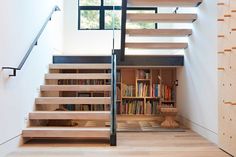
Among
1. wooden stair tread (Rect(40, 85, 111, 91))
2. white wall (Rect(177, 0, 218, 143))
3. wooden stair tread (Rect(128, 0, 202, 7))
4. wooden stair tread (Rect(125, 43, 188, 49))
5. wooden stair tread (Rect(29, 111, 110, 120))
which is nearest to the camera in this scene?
white wall (Rect(177, 0, 218, 143))

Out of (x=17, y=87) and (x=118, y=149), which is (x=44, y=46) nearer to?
(x=17, y=87)

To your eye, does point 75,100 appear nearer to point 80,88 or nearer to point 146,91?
point 80,88

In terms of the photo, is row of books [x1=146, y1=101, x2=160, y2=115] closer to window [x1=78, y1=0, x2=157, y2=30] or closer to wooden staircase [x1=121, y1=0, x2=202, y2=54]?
wooden staircase [x1=121, y1=0, x2=202, y2=54]

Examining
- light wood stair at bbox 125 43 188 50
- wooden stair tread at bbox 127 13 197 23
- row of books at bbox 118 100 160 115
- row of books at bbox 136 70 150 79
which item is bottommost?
row of books at bbox 118 100 160 115

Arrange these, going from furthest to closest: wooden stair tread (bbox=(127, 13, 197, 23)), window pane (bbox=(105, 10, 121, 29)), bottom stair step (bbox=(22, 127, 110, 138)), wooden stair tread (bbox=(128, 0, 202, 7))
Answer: window pane (bbox=(105, 10, 121, 29))
wooden stair tread (bbox=(127, 13, 197, 23))
wooden stair tread (bbox=(128, 0, 202, 7))
bottom stair step (bbox=(22, 127, 110, 138))

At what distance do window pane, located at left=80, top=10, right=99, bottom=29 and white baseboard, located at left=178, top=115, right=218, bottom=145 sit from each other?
3.35 metres

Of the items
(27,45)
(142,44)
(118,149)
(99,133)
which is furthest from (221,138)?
(27,45)

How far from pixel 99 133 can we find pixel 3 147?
1196 mm

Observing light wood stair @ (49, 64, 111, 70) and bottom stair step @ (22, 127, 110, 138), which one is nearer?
bottom stair step @ (22, 127, 110, 138)

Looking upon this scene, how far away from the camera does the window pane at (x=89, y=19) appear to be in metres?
7.56

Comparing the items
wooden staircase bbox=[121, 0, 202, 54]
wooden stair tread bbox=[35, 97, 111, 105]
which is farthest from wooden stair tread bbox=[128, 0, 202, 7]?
wooden stair tread bbox=[35, 97, 111, 105]

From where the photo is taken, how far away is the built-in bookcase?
677 centimetres

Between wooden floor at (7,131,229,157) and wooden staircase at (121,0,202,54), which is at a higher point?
wooden staircase at (121,0,202,54)

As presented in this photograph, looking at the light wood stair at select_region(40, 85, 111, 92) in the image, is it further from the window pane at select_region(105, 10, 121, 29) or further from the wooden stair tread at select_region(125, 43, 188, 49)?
the window pane at select_region(105, 10, 121, 29)
